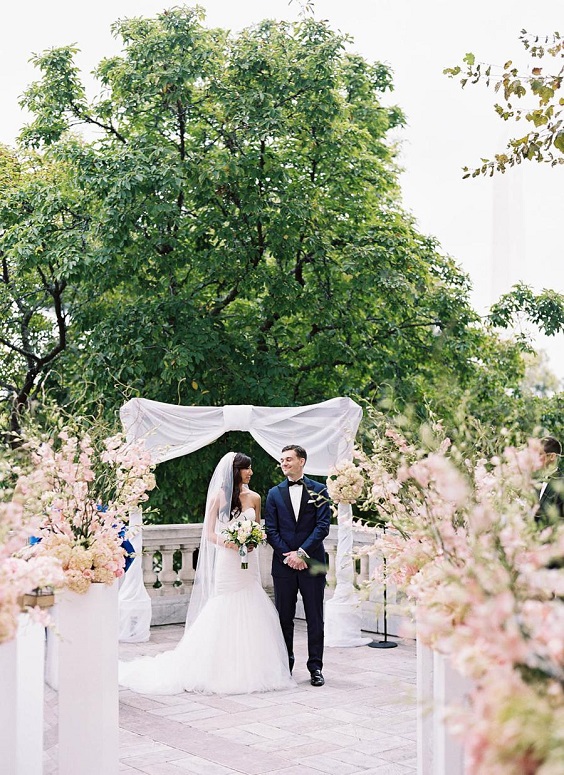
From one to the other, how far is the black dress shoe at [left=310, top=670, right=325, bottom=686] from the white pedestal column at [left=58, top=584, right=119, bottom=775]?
10.5 ft

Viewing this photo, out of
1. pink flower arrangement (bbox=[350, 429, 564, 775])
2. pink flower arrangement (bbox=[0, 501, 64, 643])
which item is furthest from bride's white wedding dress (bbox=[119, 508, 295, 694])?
pink flower arrangement (bbox=[350, 429, 564, 775])

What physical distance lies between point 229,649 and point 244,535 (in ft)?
3.00

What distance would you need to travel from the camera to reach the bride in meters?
7.84

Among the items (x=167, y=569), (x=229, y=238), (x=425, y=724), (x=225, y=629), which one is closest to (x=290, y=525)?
(x=225, y=629)

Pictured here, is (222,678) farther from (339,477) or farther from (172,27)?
(172,27)

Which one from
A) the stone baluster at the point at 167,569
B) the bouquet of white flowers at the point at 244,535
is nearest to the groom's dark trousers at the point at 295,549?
the bouquet of white flowers at the point at 244,535

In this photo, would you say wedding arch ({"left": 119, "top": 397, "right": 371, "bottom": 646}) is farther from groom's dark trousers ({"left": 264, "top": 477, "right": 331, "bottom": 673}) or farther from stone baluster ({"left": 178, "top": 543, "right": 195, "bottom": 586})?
groom's dark trousers ({"left": 264, "top": 477, "right": 331, "bottom": 673})

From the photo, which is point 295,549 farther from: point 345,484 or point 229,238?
point 229,238

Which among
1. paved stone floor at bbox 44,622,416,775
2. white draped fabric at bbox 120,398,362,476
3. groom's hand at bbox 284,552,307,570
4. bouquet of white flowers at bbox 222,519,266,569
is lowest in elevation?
paved stone floor at bbox 44,622,416,775

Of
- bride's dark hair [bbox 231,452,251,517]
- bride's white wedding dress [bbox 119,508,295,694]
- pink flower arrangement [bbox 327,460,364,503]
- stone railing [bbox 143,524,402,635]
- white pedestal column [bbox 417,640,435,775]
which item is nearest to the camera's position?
white pedestal column [bbox 417,640,435,775]

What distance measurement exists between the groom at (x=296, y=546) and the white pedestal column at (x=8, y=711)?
13.4ft

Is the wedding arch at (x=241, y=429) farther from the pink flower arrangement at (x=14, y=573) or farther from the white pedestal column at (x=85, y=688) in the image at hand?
the pink flower arrangement at (x=14, y=573)

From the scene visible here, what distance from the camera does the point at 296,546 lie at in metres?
8.31

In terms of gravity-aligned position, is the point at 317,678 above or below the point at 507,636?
below
